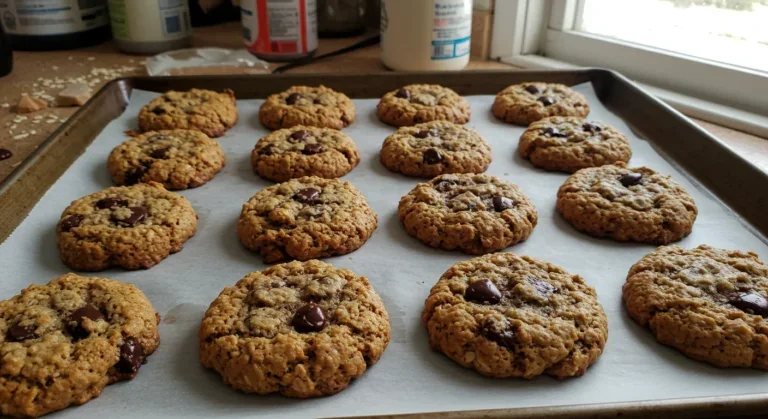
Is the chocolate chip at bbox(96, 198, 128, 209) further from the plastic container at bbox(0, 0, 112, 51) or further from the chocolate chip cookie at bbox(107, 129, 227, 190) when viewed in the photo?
the plastic container at bbox(0, 0, 112, 51)

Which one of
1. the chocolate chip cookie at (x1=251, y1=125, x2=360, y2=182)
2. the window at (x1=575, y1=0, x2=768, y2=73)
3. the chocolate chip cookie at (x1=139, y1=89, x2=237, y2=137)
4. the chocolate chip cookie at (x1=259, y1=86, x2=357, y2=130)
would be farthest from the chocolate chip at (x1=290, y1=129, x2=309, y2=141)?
the window at (x1=575, y1=0, x2=768, y2=73)

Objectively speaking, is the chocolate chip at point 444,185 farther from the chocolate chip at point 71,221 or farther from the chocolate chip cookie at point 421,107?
the chocolate chip at point 71,221

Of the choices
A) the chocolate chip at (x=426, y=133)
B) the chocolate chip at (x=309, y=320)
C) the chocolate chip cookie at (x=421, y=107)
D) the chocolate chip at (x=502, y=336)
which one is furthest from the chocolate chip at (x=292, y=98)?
the chocolate chip at (x=502, y=336)

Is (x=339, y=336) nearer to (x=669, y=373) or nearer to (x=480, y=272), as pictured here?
(x=480, y=272)

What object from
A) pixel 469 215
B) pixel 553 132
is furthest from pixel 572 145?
pixel 469 215

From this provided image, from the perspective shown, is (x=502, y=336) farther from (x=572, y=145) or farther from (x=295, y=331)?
(x=572, y=145)

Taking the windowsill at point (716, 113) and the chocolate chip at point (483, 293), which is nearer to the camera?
the chocolate chip at point (483, 293)

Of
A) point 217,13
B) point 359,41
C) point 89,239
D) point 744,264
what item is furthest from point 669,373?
point 217,13
